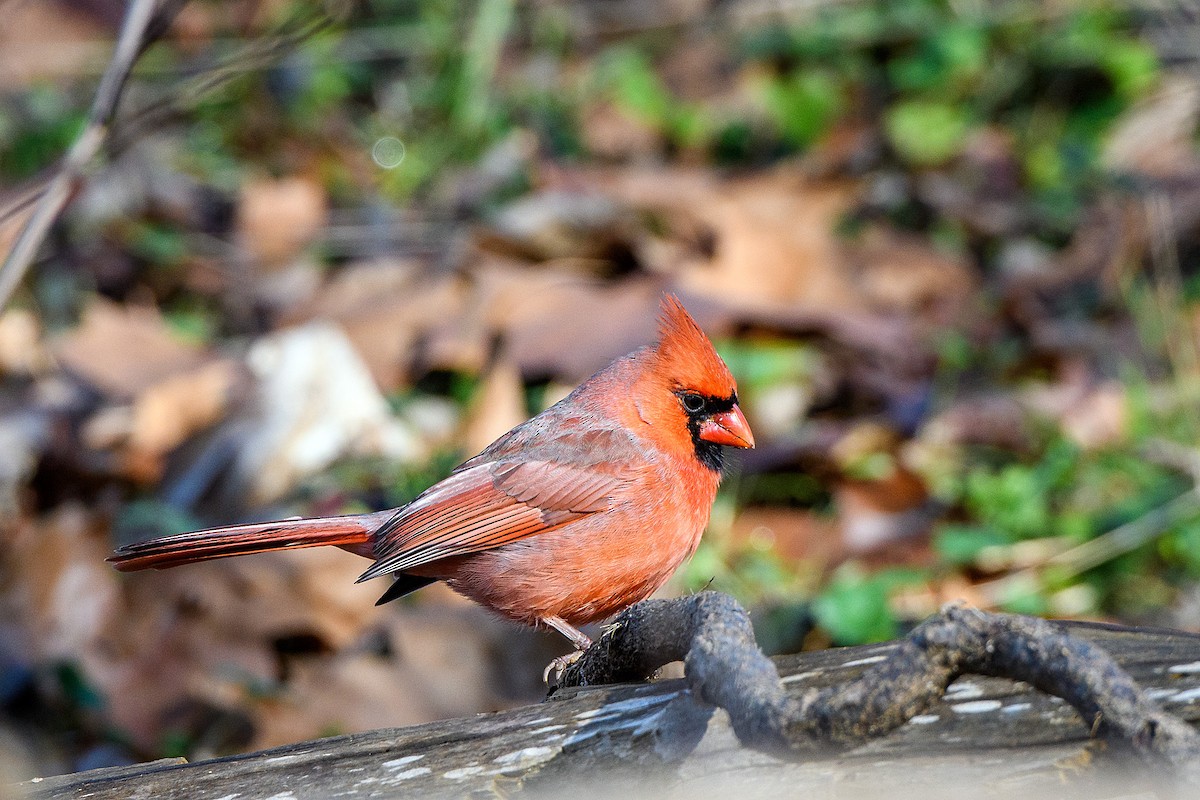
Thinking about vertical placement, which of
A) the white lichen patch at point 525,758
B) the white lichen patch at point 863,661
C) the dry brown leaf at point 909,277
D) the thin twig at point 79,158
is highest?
the dry brown leaf at point 909,277

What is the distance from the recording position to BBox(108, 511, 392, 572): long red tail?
294cm

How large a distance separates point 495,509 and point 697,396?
564 millimetres

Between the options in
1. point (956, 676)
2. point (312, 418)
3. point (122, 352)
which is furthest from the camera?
point (122, 352)

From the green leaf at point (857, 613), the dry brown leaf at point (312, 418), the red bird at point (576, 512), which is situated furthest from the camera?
the dry brown leaf at point (312, 418)

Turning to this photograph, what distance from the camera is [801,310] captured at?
537cm

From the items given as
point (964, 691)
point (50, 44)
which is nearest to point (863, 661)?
point (964, 691)

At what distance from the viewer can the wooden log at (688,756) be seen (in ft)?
6.02

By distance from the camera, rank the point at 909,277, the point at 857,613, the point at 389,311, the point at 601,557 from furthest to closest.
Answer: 1. the point at 909,277
2. the point at 389,311
3. the point at 857,613
4. the point at 601,557

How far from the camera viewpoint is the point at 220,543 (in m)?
2.98

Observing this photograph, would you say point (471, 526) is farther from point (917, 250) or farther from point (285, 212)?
point (285, 212)

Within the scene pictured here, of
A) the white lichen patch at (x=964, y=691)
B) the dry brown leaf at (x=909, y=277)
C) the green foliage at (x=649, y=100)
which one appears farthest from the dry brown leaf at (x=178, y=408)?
the white lichen patch at (x=964, y=691)

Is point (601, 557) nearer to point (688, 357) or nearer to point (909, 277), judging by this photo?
point (688, 357)

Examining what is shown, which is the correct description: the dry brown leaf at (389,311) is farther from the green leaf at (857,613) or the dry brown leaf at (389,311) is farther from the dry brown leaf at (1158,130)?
the dry brown leaf at (1158,130)

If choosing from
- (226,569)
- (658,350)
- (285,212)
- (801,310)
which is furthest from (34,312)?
(658,350)
